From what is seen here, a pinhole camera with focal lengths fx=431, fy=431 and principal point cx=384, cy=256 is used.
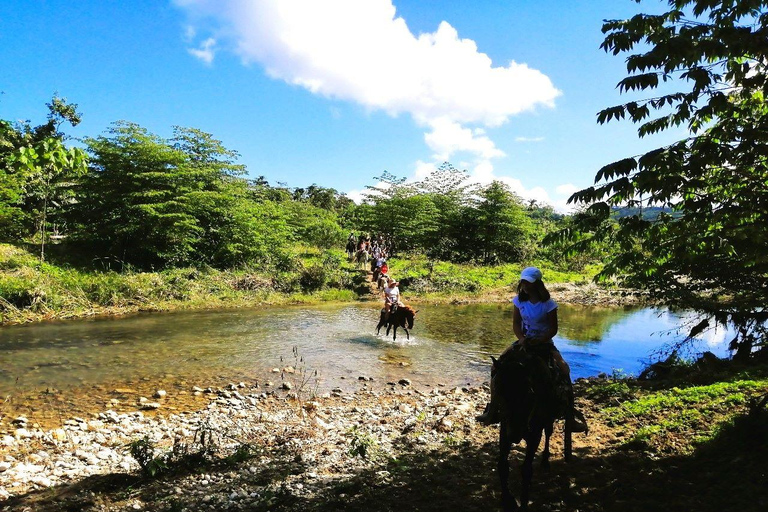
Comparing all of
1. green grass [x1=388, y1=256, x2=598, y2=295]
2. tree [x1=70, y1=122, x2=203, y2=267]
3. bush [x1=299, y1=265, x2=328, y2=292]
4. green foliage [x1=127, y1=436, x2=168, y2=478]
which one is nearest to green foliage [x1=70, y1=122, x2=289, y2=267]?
tree [x1=70, y1=122, x2=203, y2=267]

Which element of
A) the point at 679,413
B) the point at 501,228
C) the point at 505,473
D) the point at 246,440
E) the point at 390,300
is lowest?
the point at 246,440

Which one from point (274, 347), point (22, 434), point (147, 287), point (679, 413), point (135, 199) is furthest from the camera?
point (135, 199)

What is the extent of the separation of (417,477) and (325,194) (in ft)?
220

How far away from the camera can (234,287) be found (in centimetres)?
2519

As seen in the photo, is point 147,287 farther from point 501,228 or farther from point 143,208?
point 501,228

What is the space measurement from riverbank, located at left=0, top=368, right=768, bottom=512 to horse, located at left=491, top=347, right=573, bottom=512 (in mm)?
368

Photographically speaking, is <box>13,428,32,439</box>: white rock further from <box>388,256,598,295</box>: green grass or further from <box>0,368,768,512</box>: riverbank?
<box>388,256,598,295</box>: green grass

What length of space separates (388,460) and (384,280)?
69.5 feet

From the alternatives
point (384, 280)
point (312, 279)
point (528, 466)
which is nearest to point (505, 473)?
point (528, 466)

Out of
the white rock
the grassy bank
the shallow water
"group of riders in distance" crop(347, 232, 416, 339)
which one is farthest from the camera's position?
the grassy bank

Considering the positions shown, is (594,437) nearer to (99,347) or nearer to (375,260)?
(99,347)

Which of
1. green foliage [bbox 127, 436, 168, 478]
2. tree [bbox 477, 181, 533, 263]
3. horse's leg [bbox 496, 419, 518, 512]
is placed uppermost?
tree [bbox 477, 181, 533, 263]

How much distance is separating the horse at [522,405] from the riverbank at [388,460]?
37 centimetres

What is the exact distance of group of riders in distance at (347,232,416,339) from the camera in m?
15.5
